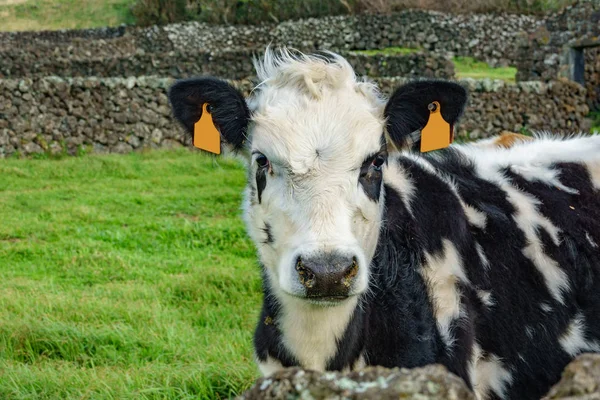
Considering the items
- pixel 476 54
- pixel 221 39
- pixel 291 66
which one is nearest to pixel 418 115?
pixel 291 66

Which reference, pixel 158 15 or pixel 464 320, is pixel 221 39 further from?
pixel 464 320

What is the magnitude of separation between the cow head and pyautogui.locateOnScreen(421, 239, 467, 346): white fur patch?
0.33 meters

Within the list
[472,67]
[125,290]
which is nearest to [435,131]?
[125,290]

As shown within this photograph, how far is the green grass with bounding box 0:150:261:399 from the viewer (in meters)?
4.36

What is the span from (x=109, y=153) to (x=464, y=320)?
1118 centimetres

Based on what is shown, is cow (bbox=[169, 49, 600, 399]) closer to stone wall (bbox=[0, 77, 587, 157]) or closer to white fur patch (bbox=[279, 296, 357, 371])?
white fur patch (bbox=[279, 296, 357, 371])

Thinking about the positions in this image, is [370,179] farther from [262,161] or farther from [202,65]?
[202,65]

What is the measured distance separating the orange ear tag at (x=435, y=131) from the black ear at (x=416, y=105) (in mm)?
21

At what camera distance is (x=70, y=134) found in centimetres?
1371

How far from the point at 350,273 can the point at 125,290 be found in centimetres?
383

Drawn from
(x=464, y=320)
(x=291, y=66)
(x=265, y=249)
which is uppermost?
(x=291, y=66)

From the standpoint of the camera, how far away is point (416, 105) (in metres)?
3.63

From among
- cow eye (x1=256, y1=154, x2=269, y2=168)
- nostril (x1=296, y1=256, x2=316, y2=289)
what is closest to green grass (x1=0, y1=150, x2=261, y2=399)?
cow eye (x1=256, y1=154, x2=269, y2=168)

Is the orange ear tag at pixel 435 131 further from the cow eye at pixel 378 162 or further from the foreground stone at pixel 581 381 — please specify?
the foreground stone at pixel 581 381
